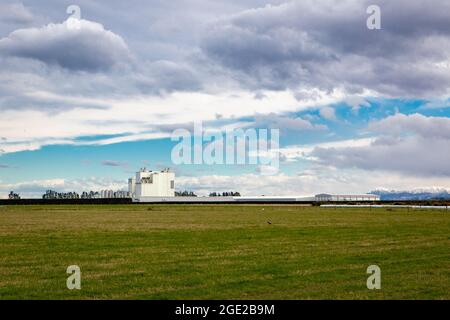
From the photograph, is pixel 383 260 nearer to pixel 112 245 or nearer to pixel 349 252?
pixel 349 252

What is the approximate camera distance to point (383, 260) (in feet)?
80.6

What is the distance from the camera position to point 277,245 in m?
31.6

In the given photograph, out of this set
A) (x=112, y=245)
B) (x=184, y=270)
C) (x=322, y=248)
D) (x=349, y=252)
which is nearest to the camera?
(x=184, y=270)
